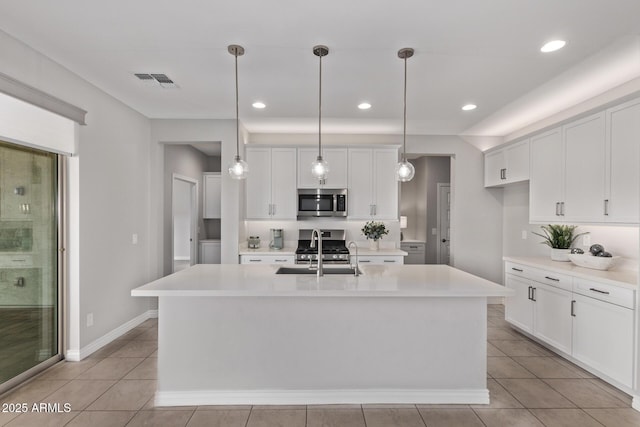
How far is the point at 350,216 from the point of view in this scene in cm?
500

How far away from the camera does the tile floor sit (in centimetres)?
228

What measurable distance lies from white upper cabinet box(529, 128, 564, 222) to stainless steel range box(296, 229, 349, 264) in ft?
8.03

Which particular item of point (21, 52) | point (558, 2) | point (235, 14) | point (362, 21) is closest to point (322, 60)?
point (362, 21)

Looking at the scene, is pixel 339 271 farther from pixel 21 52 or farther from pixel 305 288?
pixel 21 52

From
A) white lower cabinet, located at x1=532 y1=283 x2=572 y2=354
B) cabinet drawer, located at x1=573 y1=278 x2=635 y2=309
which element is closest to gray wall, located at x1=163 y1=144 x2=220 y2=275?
white lower cabinet, located at x1=532 y1=283 x2=572 y2=354

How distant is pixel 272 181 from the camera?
495 cm

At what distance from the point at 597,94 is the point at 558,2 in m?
2.12

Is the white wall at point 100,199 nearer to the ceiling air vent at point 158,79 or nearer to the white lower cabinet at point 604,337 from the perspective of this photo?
the ceiling air vent at point 158,79

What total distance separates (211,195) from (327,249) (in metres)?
2.85

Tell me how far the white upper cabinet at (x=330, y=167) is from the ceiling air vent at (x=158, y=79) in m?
2.06

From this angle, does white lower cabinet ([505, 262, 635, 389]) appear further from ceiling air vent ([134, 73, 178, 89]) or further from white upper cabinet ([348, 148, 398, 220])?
ceiling air vent ([134, 73, 178, 89])

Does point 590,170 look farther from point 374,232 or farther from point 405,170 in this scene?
point 374,232

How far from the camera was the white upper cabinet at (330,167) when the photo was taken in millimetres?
4961

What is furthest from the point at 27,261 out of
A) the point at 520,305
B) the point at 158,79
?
the point at 520,305
